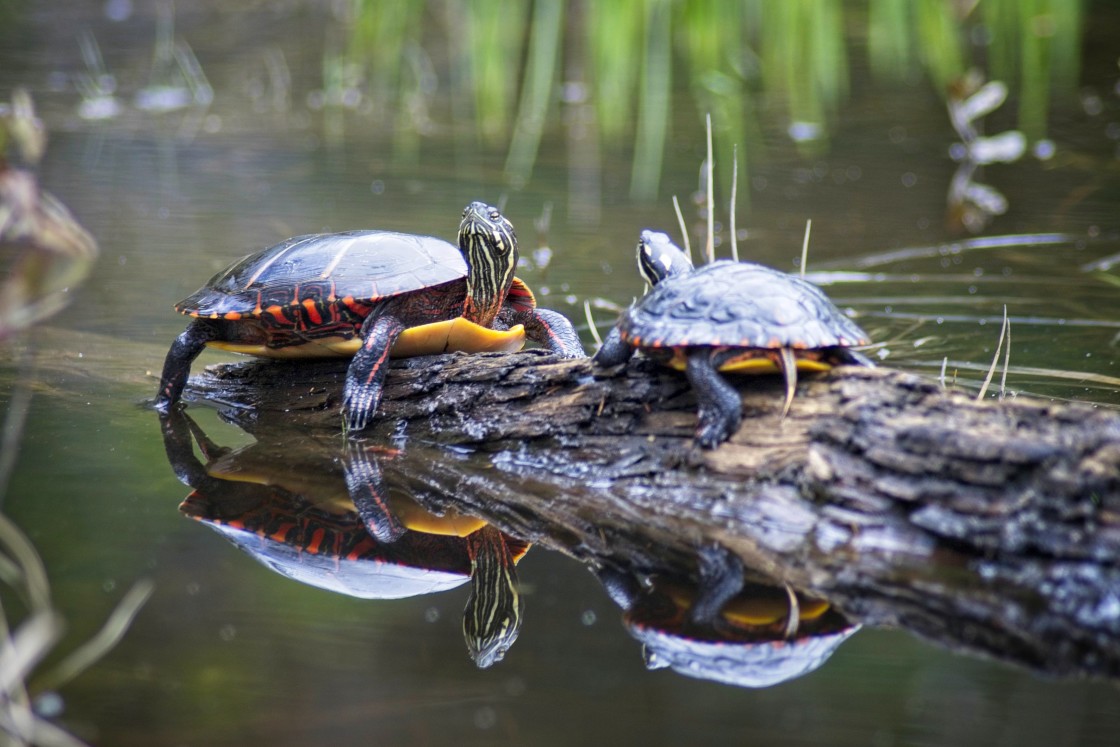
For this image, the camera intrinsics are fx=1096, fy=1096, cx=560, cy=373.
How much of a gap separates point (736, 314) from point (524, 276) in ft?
9.30

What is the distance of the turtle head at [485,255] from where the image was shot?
Answer: 350cm

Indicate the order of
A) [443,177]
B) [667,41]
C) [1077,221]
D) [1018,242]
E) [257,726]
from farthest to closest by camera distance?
[443,177], [1077,221], [1018,242], [257,726], [667,41]

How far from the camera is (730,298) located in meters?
2.72

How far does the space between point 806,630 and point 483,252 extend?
1.78m

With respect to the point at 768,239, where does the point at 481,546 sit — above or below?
below

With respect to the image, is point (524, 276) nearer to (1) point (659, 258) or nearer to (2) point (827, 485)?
(1) point (659, 258)

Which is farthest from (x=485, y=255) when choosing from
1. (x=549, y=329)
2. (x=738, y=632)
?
(x=738, y=632)

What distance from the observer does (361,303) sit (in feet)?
11.2

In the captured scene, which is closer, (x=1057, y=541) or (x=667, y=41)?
(x=667, y=41)

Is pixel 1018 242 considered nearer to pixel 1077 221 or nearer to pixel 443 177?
pixel 1077 221

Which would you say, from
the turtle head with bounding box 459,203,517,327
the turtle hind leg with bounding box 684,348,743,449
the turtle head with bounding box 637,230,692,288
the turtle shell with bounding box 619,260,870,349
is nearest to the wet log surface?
the turtle hind leg with bounding box 684,348,743,449

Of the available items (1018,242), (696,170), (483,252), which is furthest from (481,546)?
(696,170)

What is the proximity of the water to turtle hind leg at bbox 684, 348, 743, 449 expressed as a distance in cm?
54

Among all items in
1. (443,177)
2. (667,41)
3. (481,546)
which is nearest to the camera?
(667,41)
